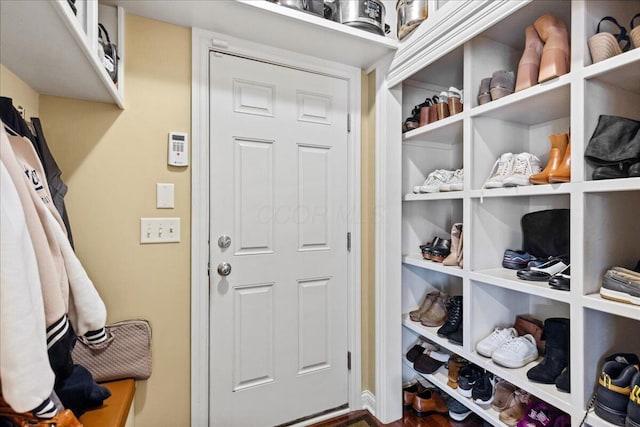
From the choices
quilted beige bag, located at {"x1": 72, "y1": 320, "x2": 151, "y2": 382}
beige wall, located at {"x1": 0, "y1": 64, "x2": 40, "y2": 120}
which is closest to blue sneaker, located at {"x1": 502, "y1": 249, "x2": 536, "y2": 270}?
quilted beige bag, located at {"x1": 72, "y1": 320, "x2": 151, "y2": 382}

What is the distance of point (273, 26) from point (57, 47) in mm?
871

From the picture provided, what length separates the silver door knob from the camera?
5.06 feet

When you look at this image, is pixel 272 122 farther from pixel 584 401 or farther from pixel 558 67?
pixel 584 401

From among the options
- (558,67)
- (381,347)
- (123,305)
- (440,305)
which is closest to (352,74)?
(558,67)

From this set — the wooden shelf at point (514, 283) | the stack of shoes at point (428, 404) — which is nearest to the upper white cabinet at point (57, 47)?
the wooden shelf at point (514, 283)

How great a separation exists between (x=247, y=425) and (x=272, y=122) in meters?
1.60

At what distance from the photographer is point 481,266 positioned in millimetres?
1397

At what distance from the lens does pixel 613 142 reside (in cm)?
93

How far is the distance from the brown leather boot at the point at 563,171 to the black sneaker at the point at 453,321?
793 millimetres

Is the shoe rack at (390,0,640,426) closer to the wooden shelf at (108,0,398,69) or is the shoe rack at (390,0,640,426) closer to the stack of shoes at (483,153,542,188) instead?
the stack of shoes at (483,153,542,188)

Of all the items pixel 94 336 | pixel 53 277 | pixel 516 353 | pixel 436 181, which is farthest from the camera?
pixel 436 181

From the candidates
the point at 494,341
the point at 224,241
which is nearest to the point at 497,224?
the point at 494,341

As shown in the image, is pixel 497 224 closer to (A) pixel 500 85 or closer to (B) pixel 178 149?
(A) pixel 500 85

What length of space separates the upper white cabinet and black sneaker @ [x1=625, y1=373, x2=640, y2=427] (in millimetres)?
1773
